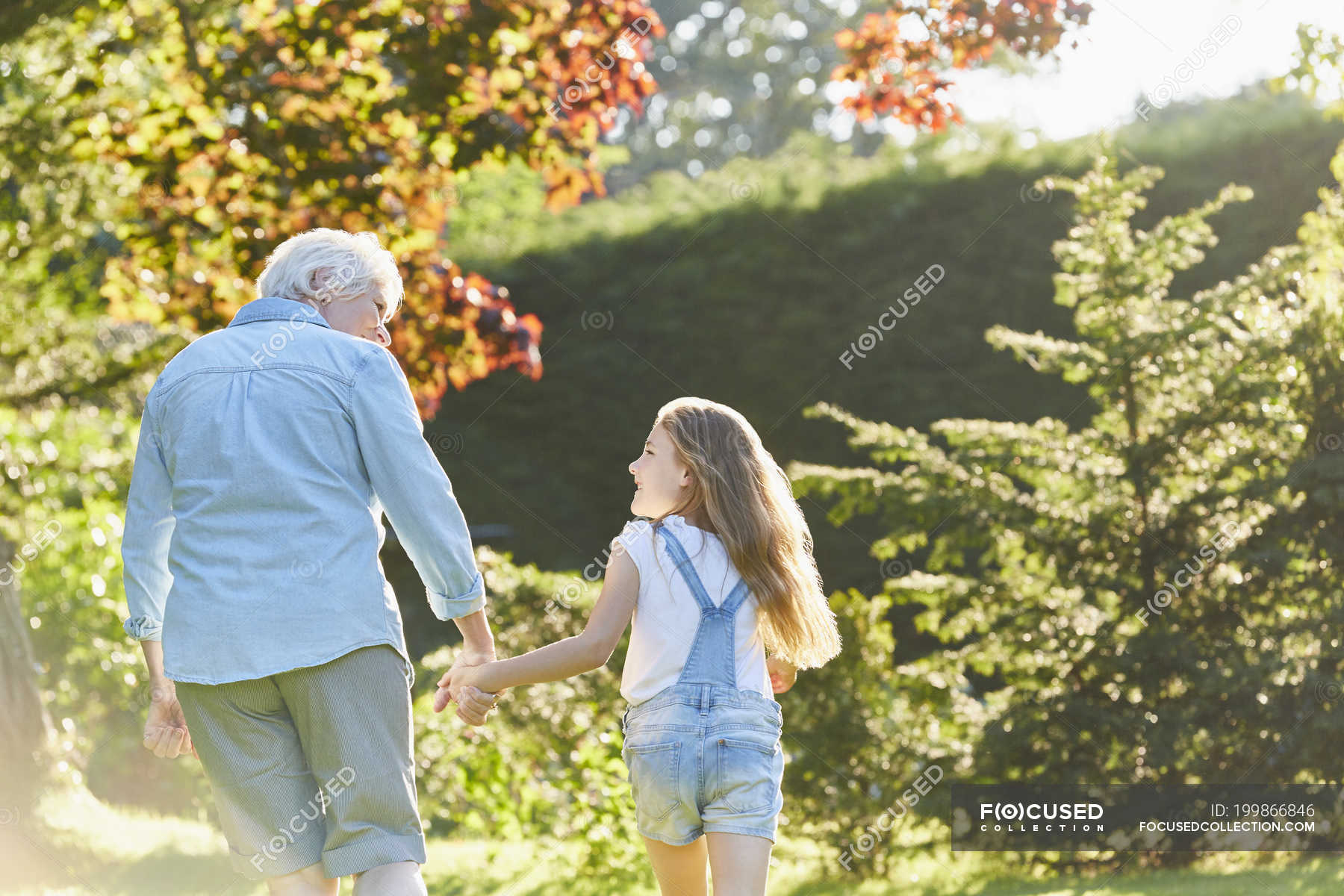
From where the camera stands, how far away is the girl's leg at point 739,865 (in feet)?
7.16

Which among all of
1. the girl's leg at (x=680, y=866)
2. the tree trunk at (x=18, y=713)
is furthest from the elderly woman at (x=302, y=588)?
the tree trunk at (x=18, y=713)

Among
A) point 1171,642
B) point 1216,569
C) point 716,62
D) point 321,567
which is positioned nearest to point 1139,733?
point 1171,642

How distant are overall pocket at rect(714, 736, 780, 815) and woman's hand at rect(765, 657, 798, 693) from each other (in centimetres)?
32

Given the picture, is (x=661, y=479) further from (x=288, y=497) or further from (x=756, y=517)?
(x=288, y=497)

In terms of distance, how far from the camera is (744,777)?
221 centimetres

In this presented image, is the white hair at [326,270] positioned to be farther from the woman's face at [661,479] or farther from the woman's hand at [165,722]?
the woman's hand at [165,722]

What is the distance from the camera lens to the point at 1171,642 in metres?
4.68

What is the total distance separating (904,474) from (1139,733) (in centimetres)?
135

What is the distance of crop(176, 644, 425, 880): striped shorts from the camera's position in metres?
1.99

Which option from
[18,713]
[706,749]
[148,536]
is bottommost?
[18,713]

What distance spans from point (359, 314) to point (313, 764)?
810mm

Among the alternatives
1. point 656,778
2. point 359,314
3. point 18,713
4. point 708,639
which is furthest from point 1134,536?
point 18,713

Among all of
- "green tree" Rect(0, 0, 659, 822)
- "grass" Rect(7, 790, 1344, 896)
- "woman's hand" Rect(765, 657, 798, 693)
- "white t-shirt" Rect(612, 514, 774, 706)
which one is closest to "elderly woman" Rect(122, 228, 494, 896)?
"white t-shirt" Rect(612, 514, 774, 706)

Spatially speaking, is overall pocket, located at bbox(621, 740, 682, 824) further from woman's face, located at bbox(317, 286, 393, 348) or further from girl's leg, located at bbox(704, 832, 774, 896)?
woman's face, located at bbox(317, 286, 393, 348)
